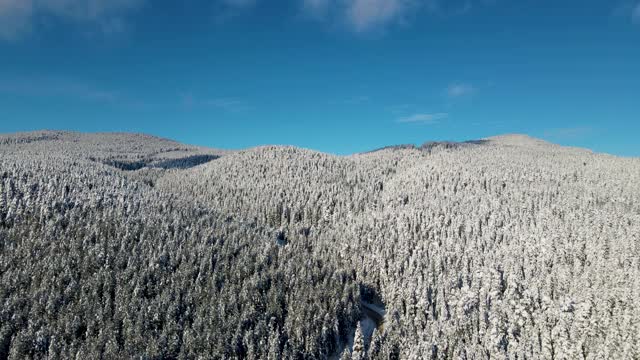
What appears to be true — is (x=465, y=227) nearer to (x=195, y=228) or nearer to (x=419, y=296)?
(x=419, y=296)


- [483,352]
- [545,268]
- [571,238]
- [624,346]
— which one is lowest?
[483,352]

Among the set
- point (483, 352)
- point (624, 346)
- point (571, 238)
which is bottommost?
point (483, 352)

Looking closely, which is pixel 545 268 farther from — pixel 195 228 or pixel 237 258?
pixel 195 228

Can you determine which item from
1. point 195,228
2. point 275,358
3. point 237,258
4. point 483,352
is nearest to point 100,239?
point 195,228

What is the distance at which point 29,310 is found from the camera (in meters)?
113

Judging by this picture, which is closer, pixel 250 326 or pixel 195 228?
pixel 250 326

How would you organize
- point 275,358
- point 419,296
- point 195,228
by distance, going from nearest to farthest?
point 275,358 < point 419,296 < point 195,228

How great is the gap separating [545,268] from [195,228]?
467 ft

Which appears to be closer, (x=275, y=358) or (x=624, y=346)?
(x=624, y=346)

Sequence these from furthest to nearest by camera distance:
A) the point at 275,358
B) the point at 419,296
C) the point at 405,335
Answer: the point at 419,296, the point at 405,335, the point at 275,358

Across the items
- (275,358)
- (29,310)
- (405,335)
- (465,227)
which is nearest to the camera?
(275,358)

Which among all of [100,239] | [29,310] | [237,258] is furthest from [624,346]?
[100,239]

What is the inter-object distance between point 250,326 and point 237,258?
4248 centimetres

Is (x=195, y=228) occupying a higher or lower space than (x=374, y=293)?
higher
